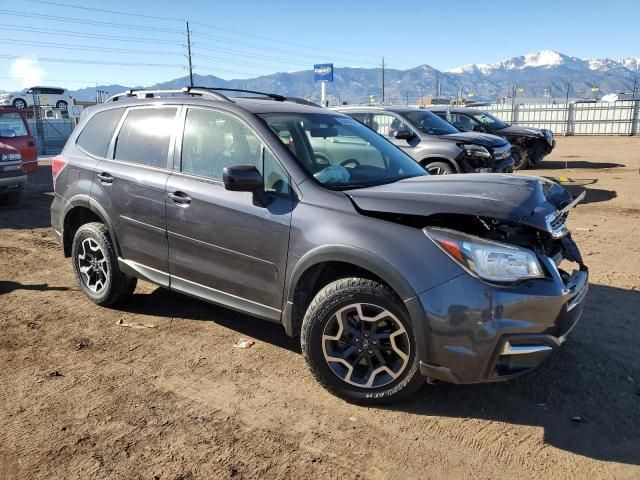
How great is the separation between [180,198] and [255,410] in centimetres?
165

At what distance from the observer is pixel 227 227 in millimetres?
3635

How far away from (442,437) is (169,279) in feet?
7.75

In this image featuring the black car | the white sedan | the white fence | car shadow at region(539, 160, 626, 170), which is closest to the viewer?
the black car

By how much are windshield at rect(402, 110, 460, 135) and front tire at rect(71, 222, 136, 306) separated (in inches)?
279

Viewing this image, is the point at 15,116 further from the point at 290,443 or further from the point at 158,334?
the point at 290,443

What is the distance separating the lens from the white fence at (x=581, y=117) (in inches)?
1171

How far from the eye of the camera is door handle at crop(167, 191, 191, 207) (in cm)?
388

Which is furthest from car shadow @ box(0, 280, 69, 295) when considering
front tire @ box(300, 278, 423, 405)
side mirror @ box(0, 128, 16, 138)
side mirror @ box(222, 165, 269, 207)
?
side mirror @ box(0, 128, 16, 138)

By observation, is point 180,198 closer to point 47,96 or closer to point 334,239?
point 334,239

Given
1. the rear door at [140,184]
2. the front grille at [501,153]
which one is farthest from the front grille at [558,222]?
the front grille at [501,153]

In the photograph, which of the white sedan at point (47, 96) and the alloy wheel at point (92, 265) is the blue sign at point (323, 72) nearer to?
the white sedan at point (47, 96)

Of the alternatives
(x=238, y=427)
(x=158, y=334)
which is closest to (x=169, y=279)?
(x=158, y=334)

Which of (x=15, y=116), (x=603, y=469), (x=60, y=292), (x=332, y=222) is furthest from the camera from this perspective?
(x=15, y=116)

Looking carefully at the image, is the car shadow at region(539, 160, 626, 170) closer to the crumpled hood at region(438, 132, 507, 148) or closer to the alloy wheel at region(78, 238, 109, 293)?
the crumpled hood at region(438, 132, 507, 148)
